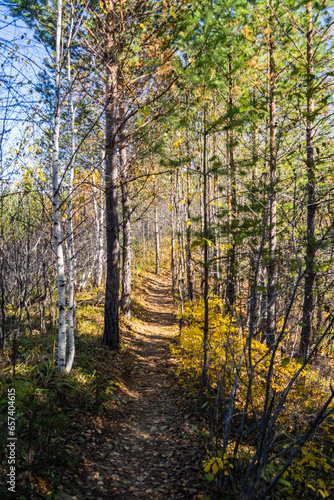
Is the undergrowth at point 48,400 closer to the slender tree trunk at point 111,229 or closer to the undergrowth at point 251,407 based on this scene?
the slender tree trunk at point 111,229

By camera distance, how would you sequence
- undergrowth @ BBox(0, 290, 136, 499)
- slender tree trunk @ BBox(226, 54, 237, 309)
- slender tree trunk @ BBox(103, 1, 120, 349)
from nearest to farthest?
undergrowth @ BBox(0, 290, 136, 499)
slender tree trunk @ BBox(226, 54, 237, 309)
slender tree trunk @ BBox(103, 1, 120, 349)

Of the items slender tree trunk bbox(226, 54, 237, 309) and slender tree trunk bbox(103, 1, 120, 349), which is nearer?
slender tree trunk bbox(226, 54, 237, 309)

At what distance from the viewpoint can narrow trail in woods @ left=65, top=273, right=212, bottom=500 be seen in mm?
3394

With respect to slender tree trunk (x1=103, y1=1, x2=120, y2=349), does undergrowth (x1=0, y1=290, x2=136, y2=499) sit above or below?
below

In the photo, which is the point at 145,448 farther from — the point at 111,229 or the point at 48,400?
the point at 111,229

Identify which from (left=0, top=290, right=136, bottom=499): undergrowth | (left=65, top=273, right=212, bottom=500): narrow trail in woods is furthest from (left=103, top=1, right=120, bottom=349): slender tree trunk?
(left=65, top=273, right=212, bottom=500): narrow trail in woods

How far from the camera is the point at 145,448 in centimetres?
431

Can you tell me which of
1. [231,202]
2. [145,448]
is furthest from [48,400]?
[231,202]

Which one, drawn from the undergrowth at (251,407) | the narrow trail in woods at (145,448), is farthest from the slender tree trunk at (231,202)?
the narrow trail in woods at (145,448)

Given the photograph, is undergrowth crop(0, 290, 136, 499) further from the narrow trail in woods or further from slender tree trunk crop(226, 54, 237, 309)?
slender tree trunk crop(226, 54, 237, 309)

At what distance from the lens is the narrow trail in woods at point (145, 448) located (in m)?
3.39

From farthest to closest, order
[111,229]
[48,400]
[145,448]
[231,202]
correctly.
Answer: [111,229] → [231,202] → [145,448] → [48,400]

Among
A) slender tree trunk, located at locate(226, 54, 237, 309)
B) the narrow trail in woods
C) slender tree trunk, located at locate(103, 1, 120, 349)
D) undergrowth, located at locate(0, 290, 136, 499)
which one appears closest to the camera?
undergrowth, located at locate(0, 290, 136, 499)

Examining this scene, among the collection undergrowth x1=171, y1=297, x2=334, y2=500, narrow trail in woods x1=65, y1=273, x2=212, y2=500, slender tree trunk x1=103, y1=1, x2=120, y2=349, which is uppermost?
slender tree trunk x1=103, y1=1, x2=120, y2=349
